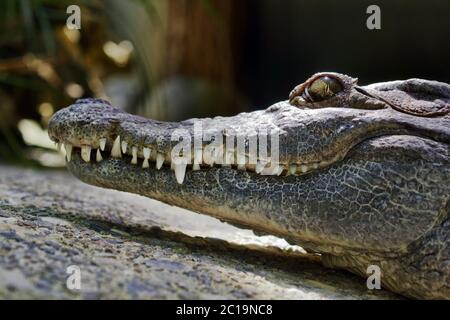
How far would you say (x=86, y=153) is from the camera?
2.44 m

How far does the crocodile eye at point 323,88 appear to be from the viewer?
7.75 ft

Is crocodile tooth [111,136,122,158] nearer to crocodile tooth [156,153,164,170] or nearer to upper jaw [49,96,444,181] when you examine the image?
upper jaw [49,96,444,181]

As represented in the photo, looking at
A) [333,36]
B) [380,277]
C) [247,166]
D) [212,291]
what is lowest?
[380,277]

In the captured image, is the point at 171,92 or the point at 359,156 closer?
the point at 359,156

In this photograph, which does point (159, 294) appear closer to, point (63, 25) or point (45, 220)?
point (45, 220)

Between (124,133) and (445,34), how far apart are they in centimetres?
476

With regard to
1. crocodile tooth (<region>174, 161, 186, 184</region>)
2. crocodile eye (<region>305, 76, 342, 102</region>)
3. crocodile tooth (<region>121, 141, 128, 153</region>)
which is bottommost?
crocodile tooth (<region>174, 161, 186, 184</region>)

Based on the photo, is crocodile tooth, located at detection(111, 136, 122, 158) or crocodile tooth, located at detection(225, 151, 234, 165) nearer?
crocodile tooth, located at detection(225, 151, 234, 165)

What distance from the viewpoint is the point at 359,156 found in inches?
85.0

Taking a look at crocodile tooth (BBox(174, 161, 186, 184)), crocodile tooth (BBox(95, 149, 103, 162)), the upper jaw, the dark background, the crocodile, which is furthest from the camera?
the dark background

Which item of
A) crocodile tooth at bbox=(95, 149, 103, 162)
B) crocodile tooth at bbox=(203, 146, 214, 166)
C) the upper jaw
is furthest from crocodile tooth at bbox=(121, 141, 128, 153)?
crocodile tooth at bbox=(203, 146, 214, 166)

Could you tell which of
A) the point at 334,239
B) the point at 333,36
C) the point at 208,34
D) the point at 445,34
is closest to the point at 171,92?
the point at 208,34

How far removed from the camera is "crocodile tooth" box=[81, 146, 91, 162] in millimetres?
2432

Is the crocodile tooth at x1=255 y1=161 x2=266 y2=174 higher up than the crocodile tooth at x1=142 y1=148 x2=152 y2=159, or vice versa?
the crocodile tooth at x1=142 y1=148 x2=152 y2=159
